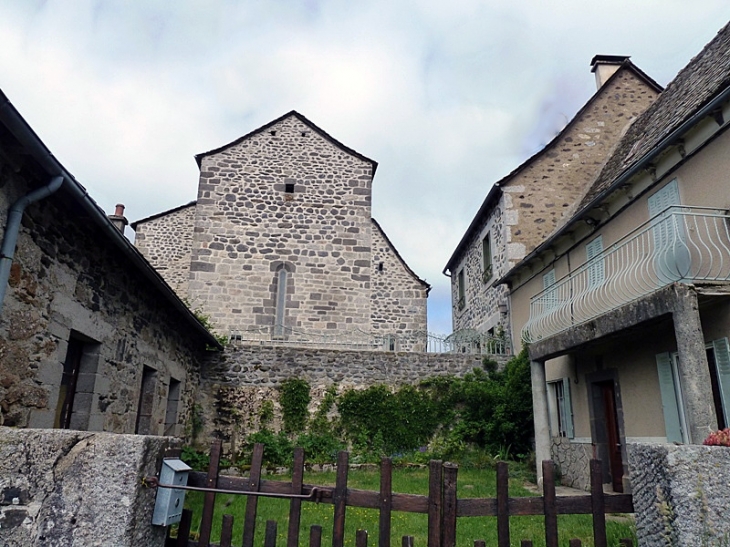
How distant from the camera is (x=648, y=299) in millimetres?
6496

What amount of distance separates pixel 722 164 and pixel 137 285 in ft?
24.9

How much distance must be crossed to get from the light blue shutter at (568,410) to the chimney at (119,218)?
13037 millimetres

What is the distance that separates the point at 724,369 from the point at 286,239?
10.6 metres

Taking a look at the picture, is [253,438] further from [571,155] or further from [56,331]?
[571,155]

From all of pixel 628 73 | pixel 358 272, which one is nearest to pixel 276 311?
pixel 358 272

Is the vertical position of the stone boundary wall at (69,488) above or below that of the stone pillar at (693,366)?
below

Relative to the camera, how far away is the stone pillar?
18.4ft

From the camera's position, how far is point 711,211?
6578mm

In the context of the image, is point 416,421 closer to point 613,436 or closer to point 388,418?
point 388,418

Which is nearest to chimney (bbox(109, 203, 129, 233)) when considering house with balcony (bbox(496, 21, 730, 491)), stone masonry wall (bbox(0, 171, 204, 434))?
stone masonry wall (bbox(0, 171, 204, 434))

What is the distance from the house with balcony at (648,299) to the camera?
6180 millimetres

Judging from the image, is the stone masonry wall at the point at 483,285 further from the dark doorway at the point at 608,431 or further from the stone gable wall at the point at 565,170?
the dark doorway at the point at 608,431

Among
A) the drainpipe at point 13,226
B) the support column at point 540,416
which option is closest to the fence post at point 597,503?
the drainpipe at point 13,226

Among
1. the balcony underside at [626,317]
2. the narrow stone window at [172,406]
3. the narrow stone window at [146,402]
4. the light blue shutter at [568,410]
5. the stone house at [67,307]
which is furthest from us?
the light blue shutter at [568,410]
